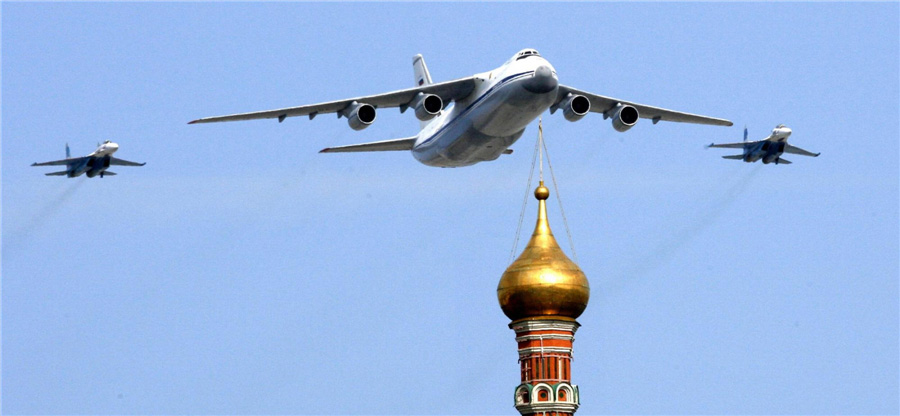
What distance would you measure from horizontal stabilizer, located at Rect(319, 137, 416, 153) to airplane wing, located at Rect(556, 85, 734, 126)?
6.55 meters

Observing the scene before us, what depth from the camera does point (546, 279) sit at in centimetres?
9756

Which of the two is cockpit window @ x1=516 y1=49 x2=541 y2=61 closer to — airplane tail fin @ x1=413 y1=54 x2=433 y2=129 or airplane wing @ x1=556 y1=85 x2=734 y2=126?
airplane wing @ x1=556 y1=85 x2=734 y2=126

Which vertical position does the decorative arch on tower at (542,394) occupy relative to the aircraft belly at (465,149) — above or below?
below

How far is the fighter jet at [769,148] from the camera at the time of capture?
9969cm

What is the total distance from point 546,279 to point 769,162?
10864mm

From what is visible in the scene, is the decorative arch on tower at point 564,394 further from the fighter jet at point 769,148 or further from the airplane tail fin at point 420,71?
the airplane tail fin at point 420,71

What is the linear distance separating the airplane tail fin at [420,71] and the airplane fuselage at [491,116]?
43.3 feet

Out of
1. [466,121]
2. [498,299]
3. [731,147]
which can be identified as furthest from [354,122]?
[731,147]

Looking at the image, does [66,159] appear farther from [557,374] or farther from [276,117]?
[557,374]

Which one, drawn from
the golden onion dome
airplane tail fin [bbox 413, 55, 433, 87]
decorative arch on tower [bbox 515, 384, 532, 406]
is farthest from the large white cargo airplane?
airplane tail fin [bbox 413, 55, 433, 87]

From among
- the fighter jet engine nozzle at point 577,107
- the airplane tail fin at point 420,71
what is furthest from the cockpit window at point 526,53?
the airplane tail fin at point 420,71

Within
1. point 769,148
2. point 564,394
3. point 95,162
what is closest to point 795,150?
point 769,148

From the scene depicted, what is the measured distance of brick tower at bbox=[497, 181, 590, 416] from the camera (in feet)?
315

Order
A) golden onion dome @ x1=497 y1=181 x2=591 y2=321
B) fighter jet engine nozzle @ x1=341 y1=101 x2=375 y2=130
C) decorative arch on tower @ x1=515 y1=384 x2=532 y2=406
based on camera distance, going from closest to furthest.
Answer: fighter jet engine nozzle @ x1=341 y1=101 x2=375 y2=130 → decorative arch on tower @ x1=515 y1=384 x2=532 y2=406 → golden onion dome @ x1=497 y1=181 x2=591 y2=321
